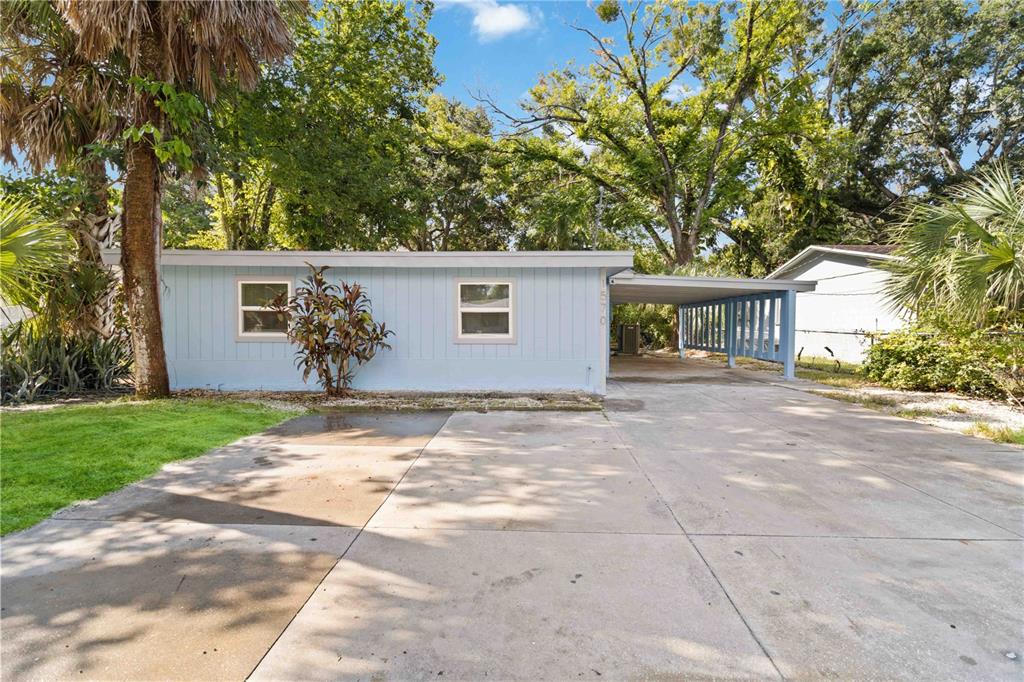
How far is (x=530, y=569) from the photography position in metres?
2.79

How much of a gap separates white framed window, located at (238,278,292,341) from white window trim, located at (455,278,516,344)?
302cm

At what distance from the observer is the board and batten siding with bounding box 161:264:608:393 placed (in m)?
8.93

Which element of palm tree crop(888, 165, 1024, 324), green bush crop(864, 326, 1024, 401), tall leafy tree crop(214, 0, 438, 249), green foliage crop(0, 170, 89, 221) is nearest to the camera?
palm tree crop(888, 165, 1024, 324)

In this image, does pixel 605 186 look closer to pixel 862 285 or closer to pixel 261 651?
→ pixel 862 285

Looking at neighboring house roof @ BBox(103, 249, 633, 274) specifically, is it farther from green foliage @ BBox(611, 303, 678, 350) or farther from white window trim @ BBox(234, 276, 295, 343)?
green foliage @ BBox(611, 303, 678, 350)

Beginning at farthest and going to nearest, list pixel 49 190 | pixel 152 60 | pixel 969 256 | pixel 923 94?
pixel 923 94, pixel 49 190, pixel 152 60, pixel 969 256

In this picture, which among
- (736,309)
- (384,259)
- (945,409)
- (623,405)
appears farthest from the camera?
(736,309)

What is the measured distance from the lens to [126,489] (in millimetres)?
4004

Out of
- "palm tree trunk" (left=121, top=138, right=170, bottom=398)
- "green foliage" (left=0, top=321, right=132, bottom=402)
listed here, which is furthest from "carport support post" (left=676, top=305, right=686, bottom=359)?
"green foliage" (left=0, top=321, right=132, bottom=402)


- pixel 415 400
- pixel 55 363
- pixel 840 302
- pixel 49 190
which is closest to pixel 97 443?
pixel 415 400

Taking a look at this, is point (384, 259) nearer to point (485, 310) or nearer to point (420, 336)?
point (420, 336)

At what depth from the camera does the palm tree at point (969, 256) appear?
6430 millimetres

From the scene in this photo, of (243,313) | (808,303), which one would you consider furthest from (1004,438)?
(808,303)

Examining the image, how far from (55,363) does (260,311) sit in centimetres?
315
